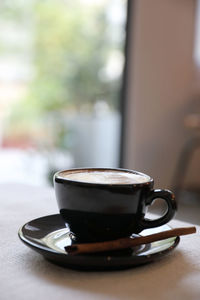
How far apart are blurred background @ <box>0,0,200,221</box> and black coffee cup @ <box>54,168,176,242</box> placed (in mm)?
1986

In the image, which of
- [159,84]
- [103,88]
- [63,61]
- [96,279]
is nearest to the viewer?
[96,279]

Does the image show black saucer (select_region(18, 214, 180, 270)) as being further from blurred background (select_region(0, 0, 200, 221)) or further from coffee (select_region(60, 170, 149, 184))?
blurred background (select_region(0, 0, 200, 221))

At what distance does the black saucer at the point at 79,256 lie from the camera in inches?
17.8

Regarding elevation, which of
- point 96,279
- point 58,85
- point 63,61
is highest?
point 63,61

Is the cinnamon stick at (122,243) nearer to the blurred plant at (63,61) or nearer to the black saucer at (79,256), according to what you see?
the black saucer at (79,256)

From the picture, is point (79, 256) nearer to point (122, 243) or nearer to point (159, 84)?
point (122, 243)

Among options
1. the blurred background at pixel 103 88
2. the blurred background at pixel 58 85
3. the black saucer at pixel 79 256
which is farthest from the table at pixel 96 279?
the blurred background at pixel 58 85

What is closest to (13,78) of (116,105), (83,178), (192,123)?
(116,105)

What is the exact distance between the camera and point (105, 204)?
482mm

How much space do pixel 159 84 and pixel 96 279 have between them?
7.49 ft

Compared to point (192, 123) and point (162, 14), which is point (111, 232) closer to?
point (192, 123)

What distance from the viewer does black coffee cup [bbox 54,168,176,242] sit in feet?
1.58

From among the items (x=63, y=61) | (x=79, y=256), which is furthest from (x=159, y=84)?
(x=79, y=256)

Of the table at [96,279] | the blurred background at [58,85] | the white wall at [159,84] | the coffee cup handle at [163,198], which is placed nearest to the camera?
the table at [96,279]
